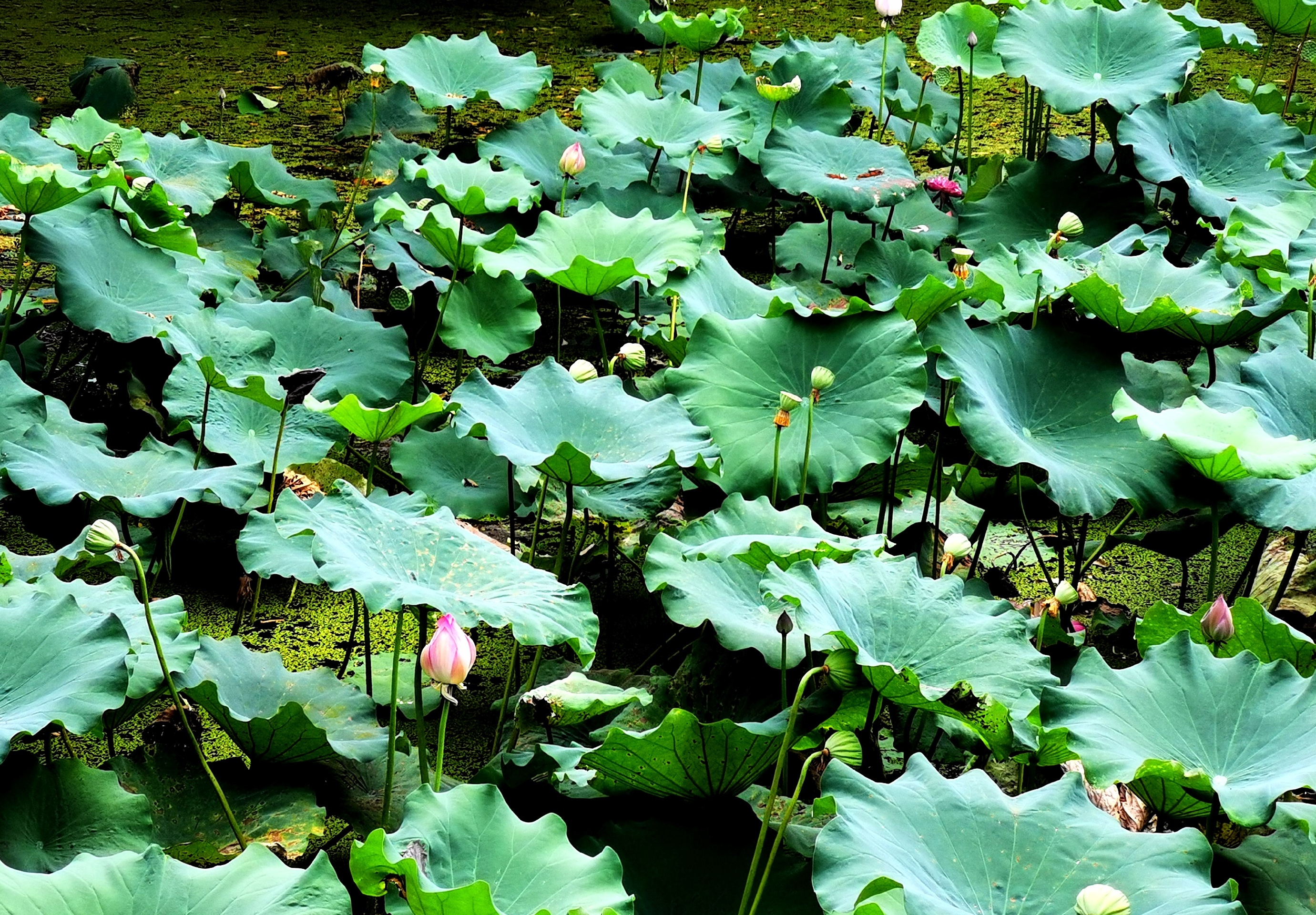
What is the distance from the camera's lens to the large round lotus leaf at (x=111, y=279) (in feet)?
6.38

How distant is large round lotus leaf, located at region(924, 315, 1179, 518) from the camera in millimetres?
1602

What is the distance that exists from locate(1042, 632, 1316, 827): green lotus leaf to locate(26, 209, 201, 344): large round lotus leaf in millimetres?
1402

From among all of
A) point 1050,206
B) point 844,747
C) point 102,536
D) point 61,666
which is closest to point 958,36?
point 1050,206

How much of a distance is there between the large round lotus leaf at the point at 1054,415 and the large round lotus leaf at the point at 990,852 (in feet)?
1.93

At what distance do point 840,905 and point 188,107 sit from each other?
3.26 m

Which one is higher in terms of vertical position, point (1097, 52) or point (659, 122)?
point (1097, 52)

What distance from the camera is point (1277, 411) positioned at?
1.65 meters

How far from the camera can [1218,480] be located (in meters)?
1.51

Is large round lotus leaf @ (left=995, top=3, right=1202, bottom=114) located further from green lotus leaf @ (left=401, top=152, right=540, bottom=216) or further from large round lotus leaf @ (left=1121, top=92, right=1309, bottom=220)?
green lotus leaf @ (left=401, top=152, right=540, bottom=216)

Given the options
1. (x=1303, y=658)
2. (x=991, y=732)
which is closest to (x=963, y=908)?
(x=991, y=732)

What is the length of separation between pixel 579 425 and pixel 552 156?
49.9 inches

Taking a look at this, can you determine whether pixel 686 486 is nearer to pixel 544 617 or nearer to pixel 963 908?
pixel 544 617

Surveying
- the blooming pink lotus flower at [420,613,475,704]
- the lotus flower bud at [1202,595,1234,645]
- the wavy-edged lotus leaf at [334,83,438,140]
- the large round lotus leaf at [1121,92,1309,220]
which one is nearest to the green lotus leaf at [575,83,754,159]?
the wavy-edged lotus leaf at [334,83,438,140]

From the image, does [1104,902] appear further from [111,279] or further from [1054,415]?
[111,279]
